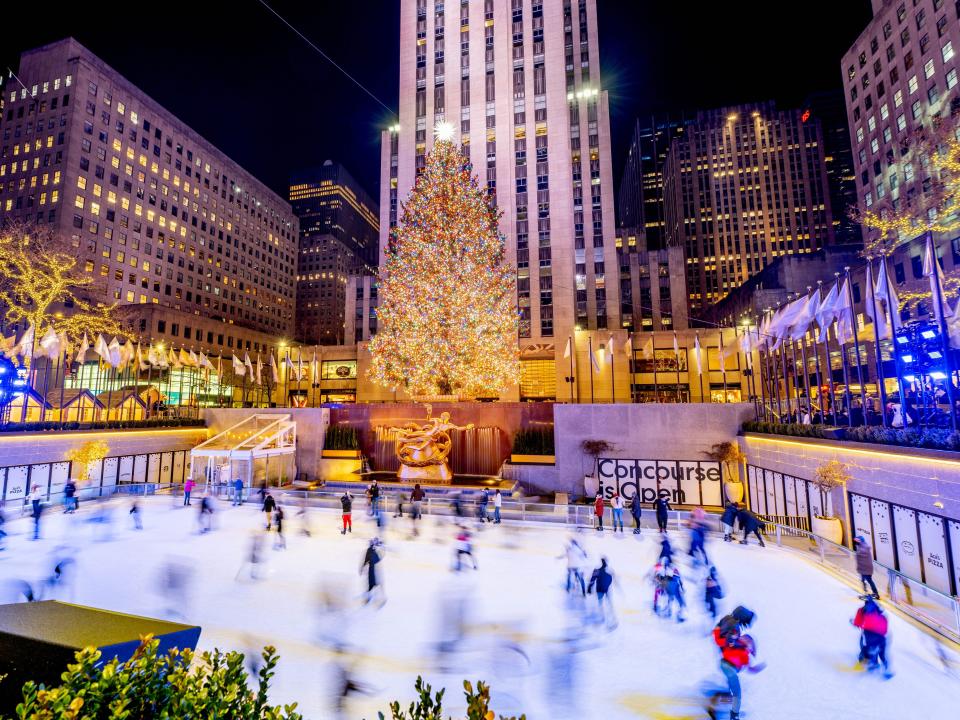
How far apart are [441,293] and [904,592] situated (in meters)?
25.0

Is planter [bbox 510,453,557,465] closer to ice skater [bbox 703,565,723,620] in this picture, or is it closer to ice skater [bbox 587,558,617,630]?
ice skater [bbox 587,558,617,630]

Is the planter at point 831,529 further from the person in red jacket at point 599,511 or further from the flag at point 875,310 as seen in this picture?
the person in red jacket at point 599,511

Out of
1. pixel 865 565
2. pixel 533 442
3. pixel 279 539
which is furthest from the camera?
pixel 533 442

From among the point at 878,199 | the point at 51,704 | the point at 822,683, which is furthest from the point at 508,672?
the point at 878,199

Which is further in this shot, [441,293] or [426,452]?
[441,293]

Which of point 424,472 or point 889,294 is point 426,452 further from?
point 889,294

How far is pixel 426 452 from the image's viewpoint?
88.5 ft

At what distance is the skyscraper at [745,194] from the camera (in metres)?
108

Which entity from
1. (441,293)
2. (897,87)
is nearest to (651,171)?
(897,87)

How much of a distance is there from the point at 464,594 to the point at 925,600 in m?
9.48

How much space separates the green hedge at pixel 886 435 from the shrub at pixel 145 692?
15620 millimetres

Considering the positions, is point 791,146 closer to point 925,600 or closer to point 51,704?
point 925,600

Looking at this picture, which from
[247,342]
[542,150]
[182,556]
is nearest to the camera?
[182,556]

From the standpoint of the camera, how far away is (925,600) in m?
9.00
